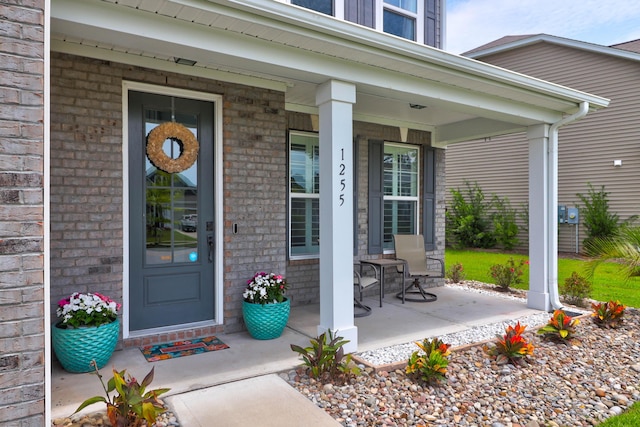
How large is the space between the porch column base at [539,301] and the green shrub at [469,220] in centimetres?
668

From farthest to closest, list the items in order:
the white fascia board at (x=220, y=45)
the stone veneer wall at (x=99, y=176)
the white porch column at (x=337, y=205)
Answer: the white porch column at (x=337, y=205), the stone veneer wall at (x=99, y=176), the white fascia board at (x=220, y=45)

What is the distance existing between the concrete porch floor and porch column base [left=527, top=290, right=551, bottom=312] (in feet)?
0.35

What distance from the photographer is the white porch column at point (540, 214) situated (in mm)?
5258

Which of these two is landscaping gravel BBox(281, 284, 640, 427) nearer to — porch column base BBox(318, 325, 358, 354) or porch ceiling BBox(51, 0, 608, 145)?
porch column base BBox(318, 325, 358, 354)

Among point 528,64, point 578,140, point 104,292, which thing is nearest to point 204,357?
point 104,292

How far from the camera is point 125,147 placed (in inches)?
145

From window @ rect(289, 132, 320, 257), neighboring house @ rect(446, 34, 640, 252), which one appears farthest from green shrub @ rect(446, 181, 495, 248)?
window @ rect(289, 132, 320, 257)

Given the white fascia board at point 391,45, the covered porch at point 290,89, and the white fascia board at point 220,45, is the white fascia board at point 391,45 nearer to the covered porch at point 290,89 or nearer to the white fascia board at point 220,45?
the covered porch at point 290,89

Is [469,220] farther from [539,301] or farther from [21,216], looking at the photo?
[21,216]

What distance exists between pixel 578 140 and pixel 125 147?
10625 mm

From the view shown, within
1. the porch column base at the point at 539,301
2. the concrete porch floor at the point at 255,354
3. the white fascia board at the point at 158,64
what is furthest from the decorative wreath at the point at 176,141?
the porch column base at the point at 539,301

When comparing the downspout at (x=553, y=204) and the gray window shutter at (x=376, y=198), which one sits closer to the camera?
the downspout at (x=553, y=204)

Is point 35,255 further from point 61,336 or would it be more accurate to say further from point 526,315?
point 526,315

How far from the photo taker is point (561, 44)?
10.9 metres
